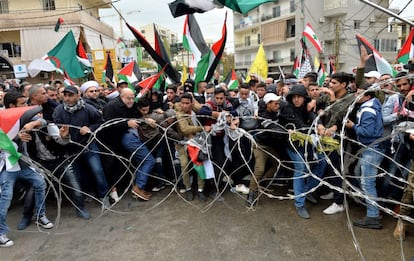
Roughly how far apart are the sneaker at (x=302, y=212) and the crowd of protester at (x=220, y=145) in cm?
1

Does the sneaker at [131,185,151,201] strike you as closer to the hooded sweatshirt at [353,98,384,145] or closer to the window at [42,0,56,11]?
the hooded sweatshirt at [353,98,384,145]

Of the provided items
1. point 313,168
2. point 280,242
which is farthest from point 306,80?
point 280,242

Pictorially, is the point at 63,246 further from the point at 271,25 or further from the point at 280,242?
the point at 271,25

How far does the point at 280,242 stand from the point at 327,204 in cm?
144

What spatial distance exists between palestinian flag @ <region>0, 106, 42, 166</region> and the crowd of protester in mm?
92

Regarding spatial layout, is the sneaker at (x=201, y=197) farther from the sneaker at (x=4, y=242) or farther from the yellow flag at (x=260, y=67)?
the yellow flag at (x=260, y=67)

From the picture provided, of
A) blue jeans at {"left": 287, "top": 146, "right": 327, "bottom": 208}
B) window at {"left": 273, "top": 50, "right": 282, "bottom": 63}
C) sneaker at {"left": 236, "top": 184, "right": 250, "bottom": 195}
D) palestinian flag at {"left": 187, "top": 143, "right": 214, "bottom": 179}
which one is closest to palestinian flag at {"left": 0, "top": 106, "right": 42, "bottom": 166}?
palestinian flag at {"left": 187, "top": 143, "right": 214, "bottom": 179}

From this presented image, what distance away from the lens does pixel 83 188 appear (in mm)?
5207

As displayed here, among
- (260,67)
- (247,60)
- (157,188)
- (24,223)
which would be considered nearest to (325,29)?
(247,60)

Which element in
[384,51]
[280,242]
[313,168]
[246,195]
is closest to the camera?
[280,242]

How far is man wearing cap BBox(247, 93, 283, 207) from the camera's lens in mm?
4652

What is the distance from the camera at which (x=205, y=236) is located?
13.0ft

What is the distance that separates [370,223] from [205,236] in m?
2.13

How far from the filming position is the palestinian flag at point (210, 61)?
6.29m
